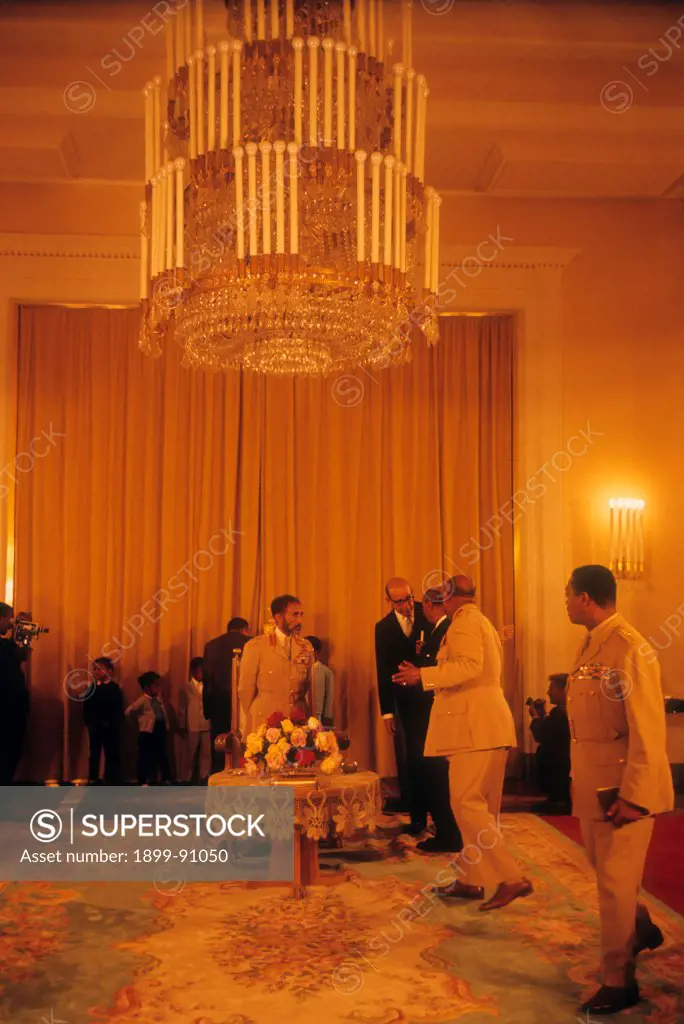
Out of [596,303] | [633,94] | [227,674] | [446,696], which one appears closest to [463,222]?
[596,303]

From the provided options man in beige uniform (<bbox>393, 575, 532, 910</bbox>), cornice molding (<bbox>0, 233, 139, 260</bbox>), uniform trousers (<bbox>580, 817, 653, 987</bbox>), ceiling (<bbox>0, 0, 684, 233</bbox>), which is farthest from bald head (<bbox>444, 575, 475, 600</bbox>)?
cornice molding (<bbox>0, 233, 139, 260</bbox>)

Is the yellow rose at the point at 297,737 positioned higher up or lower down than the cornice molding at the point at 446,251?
lower down

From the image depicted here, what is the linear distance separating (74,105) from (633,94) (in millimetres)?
4134

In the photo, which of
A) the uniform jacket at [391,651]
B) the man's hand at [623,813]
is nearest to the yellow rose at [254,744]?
the uniform jacket at [391,651]

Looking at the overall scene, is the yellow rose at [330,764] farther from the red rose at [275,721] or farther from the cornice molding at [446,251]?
the cornice molding at [446,251]

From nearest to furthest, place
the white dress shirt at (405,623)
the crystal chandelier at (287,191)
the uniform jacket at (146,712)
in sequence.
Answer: the crystal chandelier at (287,191), the white dress shirt at (405,623), the uniform jacket at (146,712)

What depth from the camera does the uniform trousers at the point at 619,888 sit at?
3992 mm

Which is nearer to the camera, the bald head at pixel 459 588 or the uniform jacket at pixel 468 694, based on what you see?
the uniform jacket at pixel 468 694

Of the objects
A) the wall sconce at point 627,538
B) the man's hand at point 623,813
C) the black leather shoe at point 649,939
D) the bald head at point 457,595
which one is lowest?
the black leather shoe at point 649,939

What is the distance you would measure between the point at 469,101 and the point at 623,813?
5.89m

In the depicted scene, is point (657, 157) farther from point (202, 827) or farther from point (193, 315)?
point (202, 827)

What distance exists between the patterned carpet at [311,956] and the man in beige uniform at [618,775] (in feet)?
0.91

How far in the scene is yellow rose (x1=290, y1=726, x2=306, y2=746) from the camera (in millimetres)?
5864

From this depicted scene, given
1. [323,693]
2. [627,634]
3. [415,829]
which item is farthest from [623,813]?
[323,693]
